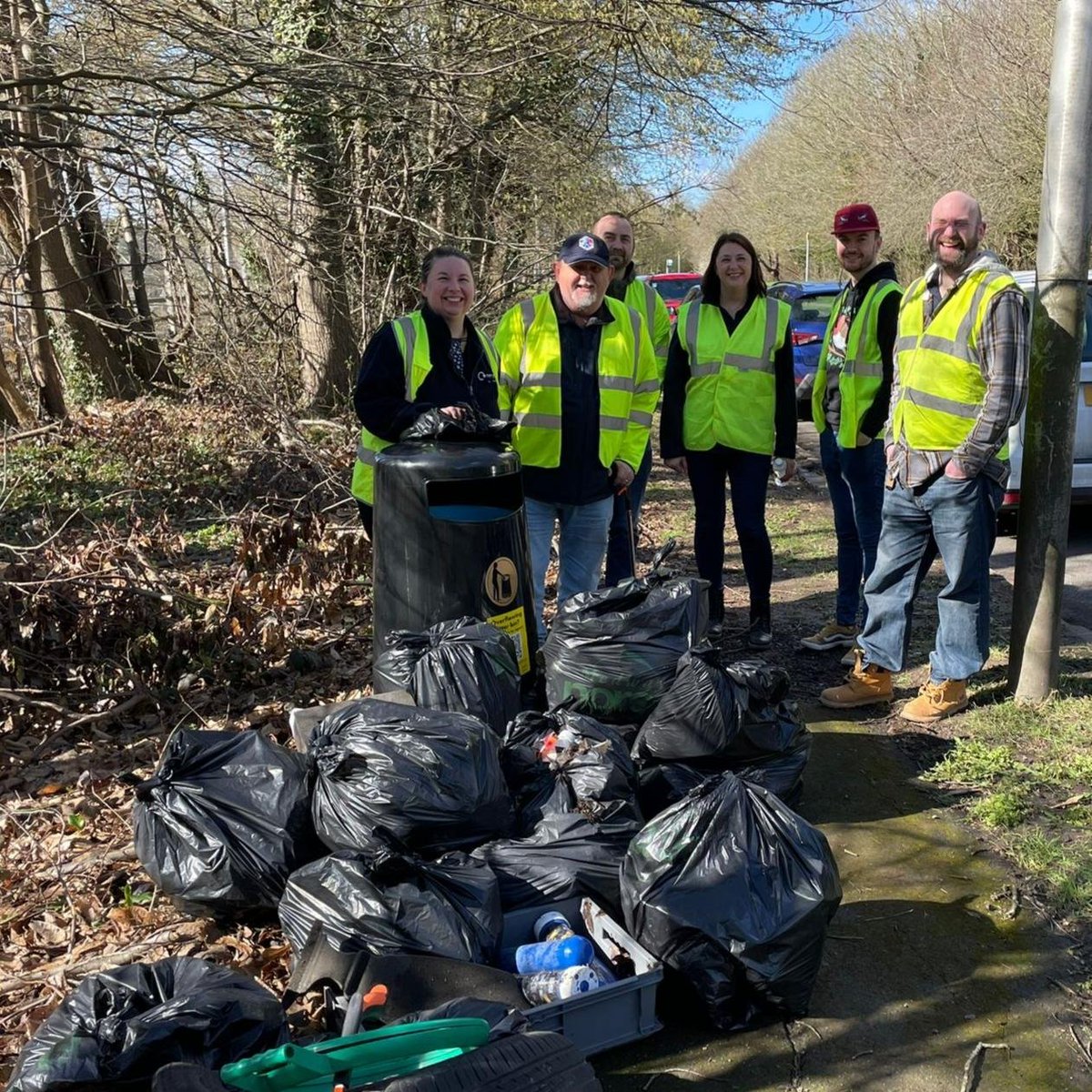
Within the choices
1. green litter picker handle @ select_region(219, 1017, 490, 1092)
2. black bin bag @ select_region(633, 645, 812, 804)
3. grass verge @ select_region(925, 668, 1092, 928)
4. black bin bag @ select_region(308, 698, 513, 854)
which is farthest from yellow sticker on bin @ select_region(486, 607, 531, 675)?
green litter picker handle @ select_region(219, 1017, 490, 1092)

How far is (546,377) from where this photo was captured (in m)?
4.22

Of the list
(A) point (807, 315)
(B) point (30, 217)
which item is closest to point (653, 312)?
(B) point (30, 217)

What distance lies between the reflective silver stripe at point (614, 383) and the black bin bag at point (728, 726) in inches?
50.6

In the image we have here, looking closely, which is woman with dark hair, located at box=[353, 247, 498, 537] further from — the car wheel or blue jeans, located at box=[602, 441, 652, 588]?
the car wheel

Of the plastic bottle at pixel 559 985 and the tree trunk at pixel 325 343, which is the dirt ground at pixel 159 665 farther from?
the tree trunk at pixel 325 343

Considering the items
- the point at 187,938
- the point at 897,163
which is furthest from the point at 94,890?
the point at 897,163

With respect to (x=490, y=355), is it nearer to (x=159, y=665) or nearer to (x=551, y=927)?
(x=159, y=665)

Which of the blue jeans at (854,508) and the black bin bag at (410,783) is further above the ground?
the blue jeans at (854,508)

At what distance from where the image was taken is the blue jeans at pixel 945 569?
390 cm

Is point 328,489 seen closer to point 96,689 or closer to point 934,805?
point 96,689

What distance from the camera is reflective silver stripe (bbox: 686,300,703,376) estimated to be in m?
4.84

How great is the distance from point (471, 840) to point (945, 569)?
2.13 m

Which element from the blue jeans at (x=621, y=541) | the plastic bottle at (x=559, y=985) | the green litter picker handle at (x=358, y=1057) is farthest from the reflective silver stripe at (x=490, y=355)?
the green litter picker handle at (x=358, y=1057)

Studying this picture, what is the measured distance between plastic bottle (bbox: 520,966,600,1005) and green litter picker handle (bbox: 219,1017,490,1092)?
384 mm
